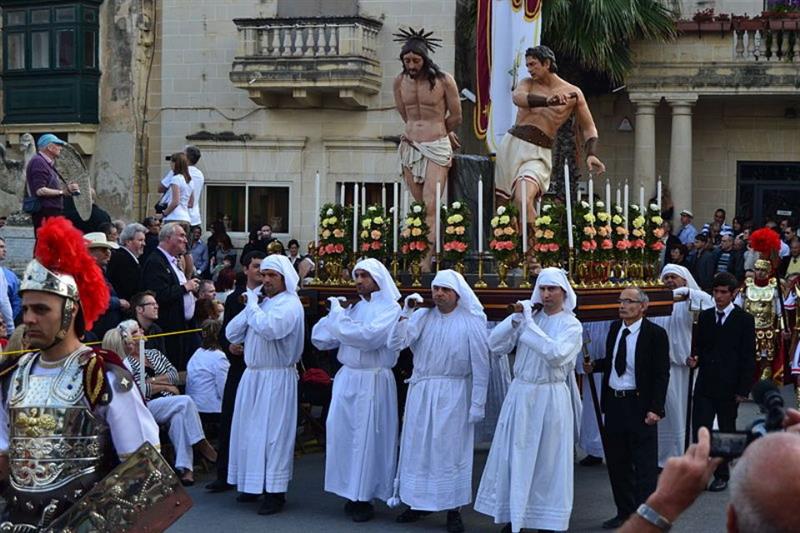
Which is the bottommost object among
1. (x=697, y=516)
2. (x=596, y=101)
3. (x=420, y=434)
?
(x=697, y=516)

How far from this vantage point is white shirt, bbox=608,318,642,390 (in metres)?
9.91

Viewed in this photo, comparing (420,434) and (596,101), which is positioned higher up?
(596,101)

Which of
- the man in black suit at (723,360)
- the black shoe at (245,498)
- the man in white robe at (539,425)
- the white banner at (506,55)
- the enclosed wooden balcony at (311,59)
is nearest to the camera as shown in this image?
the man in white robe at (539,425)

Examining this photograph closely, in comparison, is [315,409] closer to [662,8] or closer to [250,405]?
[250,405]

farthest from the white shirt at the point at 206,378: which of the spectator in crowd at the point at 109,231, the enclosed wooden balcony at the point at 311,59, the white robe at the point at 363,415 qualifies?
the enclosed wooden balcony at the point at 311,59

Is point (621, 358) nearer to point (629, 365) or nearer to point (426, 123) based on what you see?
point (629, 365)

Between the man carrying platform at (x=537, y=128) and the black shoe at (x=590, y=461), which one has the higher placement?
the man carrying platform at (x=537, y=128)

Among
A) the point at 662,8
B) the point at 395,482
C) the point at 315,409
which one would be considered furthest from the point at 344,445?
the point at 662,8

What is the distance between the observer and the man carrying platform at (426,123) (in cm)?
1240

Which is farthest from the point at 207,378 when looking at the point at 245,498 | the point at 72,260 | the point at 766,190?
the point at 766,190

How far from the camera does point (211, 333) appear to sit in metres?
12.5

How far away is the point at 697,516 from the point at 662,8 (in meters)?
16.0

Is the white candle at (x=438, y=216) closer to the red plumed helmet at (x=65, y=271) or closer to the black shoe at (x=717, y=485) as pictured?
the black shoe at (x=717, y=485)

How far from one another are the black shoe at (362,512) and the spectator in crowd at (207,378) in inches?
89.2
